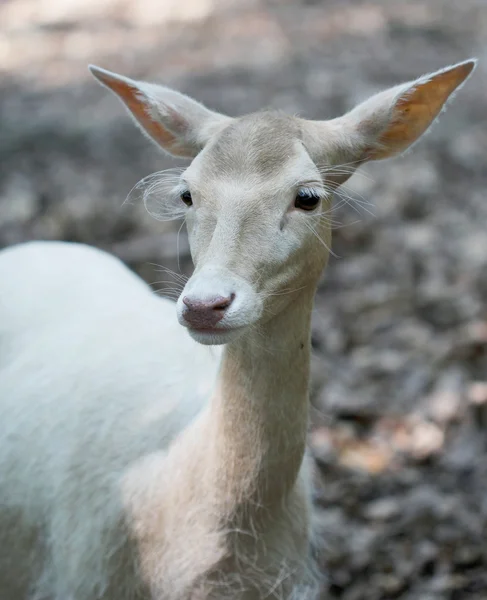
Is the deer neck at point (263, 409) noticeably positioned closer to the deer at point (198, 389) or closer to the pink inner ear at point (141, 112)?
the deer at point (198, 389)

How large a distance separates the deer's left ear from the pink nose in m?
0.67

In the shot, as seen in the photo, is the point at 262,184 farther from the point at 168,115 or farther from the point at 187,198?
the point at 168,115

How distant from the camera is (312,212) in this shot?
2.61 meters

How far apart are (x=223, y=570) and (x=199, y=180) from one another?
1174mm

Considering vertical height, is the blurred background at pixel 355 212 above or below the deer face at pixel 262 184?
below

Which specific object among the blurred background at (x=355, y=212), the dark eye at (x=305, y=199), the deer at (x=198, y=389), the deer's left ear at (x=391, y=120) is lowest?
the blurred background at (x=355, y=212)

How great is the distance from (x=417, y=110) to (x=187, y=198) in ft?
2.52

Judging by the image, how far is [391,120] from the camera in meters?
2.83

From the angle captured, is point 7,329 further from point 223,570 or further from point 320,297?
point 320,297

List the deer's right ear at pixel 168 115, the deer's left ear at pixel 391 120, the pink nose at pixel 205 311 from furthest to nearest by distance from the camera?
the deer's right ear at pixel 168 115 → the deer's left ear at pixel 391 120 → the pink nose at pixel 205 311

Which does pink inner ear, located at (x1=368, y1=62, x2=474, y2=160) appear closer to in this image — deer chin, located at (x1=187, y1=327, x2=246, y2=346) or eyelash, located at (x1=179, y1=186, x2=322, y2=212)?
eyelash, located at (x1=179, y1=186, x2=322, y2=212)

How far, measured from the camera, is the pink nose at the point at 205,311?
2.28 meters

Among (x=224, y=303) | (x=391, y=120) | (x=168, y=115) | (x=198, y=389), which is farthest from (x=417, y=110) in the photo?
(x=198, y=389)

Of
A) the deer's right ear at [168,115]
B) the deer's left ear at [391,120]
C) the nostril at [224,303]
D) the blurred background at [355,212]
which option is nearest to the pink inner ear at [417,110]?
the deer's left ear at [391,120]
